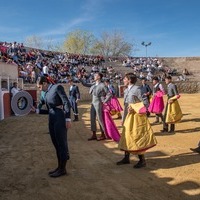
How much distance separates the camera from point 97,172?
540 centimetres

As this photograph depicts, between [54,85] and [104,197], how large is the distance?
6.18 ft

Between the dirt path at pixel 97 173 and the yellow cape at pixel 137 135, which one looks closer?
the dirt path at pixel 97 173

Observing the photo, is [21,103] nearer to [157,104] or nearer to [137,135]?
[157,104]

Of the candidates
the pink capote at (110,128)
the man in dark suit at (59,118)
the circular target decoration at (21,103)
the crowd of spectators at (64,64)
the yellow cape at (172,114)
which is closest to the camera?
the man in dark suit at (59,118)

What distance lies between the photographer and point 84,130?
10.1 meters

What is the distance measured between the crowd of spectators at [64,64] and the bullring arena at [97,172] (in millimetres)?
12253

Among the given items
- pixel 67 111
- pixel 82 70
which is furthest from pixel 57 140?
pixel 82 70

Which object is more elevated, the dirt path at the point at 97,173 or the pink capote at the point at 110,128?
the pink capote at the point at 110,128

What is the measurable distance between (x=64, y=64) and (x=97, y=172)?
25030 millimetres

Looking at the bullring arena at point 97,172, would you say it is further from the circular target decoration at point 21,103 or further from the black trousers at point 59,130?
the circular target decoration at point 21,103

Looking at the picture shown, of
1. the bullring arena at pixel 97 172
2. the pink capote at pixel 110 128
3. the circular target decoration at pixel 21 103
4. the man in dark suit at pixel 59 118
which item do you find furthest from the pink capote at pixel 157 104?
the man in dark suit at pixel 59 118

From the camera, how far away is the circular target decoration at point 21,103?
525 inches

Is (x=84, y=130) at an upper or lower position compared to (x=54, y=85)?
lower

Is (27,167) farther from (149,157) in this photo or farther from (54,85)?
(149,157)
